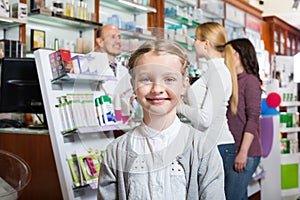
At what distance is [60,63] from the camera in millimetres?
2074

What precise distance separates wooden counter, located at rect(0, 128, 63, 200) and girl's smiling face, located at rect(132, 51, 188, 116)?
123 cm

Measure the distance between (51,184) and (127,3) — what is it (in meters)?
3.02

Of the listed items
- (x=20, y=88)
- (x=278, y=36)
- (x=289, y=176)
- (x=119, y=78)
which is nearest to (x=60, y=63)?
(x=20, y=88)

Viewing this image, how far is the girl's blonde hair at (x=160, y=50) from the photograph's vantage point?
1077mm

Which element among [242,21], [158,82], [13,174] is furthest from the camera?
[242,21]

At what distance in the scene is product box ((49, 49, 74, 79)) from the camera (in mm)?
2049

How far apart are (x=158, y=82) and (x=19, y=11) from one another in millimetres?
2892

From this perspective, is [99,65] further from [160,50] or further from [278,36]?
[278,36]

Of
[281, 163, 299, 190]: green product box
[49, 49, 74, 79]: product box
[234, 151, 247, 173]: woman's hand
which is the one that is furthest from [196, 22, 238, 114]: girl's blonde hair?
[281, 163, 299, 190]: green product box

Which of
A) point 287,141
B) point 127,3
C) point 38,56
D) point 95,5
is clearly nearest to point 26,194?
point 38,56

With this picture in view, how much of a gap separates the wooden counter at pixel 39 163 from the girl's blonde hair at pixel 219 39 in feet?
3.23

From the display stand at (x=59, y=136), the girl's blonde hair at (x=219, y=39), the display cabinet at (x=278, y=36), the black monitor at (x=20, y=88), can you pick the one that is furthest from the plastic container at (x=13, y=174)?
the display cabinet at (x=278, y=36)

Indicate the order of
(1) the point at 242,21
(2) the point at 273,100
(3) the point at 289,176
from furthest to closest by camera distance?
(1) the point at 242,21, (3) the point at 289,176, (2) the point at 273,100

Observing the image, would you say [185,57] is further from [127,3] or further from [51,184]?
[127,3]
